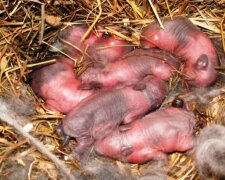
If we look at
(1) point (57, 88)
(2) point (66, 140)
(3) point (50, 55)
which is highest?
(3) point (50, 55)

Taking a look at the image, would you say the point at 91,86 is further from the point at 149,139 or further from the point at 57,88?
the point at 149,139

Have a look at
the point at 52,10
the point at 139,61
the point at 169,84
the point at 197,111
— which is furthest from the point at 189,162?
the point at 52,10

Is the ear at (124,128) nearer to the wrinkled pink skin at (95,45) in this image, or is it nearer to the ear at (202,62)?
the wrinkled pink skin at (95,45)

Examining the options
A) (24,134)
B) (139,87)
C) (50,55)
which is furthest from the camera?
(50,55)

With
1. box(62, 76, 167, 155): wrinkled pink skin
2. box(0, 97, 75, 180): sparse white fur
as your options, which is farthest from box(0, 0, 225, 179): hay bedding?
box(62, 76, 167, 155): wrinkled pink skin

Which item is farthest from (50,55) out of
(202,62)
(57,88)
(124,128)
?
(202,62)

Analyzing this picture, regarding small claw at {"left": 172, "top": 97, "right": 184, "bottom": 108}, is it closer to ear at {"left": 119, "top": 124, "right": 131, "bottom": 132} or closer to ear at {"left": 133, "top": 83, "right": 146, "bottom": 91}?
ear at {"left": 133, "top": 83, "right": 146, "bottom": 91}

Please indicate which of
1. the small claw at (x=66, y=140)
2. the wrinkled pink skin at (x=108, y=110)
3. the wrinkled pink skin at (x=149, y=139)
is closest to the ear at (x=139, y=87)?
the wrinkled pink skin at (x=108, y=110)
